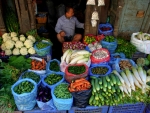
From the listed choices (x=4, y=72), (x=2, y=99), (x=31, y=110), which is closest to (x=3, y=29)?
(x=4, y=72)

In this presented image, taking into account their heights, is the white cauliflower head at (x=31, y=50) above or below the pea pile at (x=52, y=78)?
above

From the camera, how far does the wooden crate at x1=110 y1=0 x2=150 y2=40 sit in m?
4.96

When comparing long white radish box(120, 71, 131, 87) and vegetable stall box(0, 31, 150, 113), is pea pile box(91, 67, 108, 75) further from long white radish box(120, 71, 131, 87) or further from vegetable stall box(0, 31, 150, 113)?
long white radish box(120, 71, 131, 87)

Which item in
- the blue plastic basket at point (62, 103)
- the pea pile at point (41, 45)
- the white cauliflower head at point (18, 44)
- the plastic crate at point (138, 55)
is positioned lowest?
the blue plastic basket at point (62, 103)

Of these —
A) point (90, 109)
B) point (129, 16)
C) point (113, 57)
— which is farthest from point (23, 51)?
point (129, 16)

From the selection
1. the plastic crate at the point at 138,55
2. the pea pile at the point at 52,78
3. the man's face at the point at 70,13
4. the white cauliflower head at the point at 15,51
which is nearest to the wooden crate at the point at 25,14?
the white cauliflower head at the point at 15,51

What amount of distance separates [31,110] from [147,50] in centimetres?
399

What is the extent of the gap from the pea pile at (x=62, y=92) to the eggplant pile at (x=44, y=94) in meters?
0.21

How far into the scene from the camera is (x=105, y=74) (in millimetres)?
3877

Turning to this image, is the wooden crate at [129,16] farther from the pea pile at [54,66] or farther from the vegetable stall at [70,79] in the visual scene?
the pea pile at [54,66]

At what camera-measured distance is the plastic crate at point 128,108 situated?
3.73 metres

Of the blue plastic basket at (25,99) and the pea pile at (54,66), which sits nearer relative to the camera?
the blue plastic basket at (25,99)

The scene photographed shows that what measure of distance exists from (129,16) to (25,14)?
3.47 meters

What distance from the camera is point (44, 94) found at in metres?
3.52
